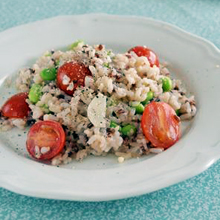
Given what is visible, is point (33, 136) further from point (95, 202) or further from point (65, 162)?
point (95, 202)

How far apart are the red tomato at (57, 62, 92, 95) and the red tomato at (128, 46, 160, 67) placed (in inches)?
17.5

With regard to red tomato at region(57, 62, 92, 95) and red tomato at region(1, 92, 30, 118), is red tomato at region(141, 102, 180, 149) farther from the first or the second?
red tomato at region(1, 92, 30, 118)

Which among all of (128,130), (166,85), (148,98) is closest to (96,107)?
(128,130)

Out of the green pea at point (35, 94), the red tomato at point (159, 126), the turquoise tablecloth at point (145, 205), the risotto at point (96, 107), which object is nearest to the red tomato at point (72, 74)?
the risotto at point (96, 107)

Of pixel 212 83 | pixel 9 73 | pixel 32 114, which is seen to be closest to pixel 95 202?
pixel 32 114

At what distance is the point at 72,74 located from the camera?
2.64m

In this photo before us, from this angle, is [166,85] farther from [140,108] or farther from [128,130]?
[128,130]

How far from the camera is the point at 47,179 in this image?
2.20m

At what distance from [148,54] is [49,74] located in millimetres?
603

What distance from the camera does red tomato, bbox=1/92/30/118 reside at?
272 cm

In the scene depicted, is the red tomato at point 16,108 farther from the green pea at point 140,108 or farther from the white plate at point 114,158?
the green pea at point 140,108

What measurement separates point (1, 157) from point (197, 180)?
2.97ft

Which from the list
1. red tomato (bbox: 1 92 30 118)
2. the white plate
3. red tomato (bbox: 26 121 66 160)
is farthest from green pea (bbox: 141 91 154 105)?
red tomato (bbox: 1 92 30 118)

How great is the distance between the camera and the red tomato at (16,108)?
8.93 ft
